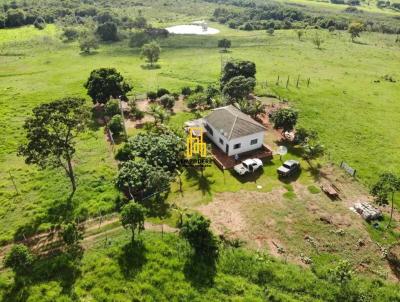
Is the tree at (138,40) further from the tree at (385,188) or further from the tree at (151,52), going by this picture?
the tree at (385,188)

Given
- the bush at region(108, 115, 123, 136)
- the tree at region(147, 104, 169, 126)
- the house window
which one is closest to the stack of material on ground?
the house window

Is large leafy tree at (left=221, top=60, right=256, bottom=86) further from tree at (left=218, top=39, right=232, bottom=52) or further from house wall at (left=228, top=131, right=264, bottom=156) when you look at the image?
tree at (left=218, top=39, right=232, bottom=52)

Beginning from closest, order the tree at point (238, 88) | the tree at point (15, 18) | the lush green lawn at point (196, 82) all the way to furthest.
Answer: the lush green lawn at point (196, 82), the tree at point (238, 88), the tree at point (15, 18)

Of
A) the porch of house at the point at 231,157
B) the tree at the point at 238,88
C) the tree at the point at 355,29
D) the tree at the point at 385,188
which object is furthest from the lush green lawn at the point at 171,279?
the tree at the point at 355,29

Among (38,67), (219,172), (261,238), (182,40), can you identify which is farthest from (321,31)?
(261,238)

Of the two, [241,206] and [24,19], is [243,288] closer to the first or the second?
[241,206]

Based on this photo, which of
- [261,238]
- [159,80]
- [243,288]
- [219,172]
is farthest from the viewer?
[159,80]
